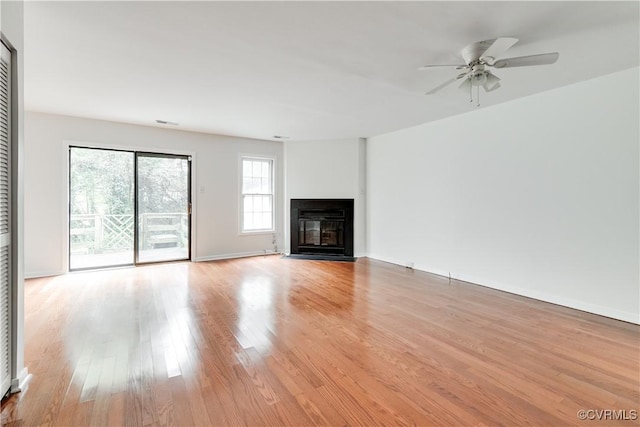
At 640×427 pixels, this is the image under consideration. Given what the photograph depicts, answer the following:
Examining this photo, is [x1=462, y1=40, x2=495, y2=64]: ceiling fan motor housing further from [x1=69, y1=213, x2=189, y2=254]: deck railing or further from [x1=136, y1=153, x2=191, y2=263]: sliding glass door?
[x1=69, y1=213, x2=189, y2=254]: deck railing

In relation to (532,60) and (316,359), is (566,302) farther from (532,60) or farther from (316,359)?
(316,359)

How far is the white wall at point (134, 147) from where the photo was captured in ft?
14.5

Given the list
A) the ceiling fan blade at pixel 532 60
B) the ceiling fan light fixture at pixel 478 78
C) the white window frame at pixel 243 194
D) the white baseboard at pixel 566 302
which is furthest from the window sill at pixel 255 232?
the ceiling fan blade at pixel 532 60

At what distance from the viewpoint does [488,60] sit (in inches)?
101

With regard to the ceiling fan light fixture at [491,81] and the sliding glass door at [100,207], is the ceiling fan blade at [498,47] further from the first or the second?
the sliding glass door at [100,207]

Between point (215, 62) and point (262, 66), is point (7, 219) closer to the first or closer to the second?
point (215, 62)

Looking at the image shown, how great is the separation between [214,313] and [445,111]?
401cm

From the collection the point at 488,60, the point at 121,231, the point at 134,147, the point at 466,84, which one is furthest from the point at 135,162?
the point at 488,60

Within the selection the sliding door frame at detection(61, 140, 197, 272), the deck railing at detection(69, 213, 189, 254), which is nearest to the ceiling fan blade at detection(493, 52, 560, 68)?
the sliding door frame at detection(61, 140, 197, 272)

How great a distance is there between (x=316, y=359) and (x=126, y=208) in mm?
4619

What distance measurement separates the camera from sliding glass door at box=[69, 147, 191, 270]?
4867 millimetres

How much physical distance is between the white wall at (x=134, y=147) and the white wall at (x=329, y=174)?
13.7 inches

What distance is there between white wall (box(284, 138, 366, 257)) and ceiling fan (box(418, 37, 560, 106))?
3367 mm

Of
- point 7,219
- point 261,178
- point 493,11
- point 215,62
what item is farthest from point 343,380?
point 261,178
